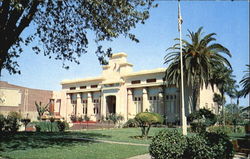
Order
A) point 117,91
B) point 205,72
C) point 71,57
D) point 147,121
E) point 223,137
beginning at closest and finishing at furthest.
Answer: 1. point 223,137
2. point 71,57
3. point 147,121
4. point 205,72
5. point 117,91

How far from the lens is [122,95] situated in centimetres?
4041

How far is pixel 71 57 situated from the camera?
1511 cm

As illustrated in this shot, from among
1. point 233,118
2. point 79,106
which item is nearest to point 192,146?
point 233,118

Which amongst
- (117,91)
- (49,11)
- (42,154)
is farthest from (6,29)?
(117,91)

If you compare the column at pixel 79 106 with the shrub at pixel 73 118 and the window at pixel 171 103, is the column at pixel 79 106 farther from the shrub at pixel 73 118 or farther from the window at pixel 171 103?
the window at pixel 171 103

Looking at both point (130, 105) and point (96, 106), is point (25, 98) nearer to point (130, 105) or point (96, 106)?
point (96, 106)

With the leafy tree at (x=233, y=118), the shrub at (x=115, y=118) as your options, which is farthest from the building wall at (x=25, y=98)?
the leafy tree at (x=233, y=118)

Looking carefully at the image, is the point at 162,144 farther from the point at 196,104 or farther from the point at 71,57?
the point at 196,104

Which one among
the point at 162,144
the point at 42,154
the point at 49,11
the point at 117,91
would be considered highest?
the point at 49,11

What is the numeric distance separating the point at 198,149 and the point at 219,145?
2.20ft

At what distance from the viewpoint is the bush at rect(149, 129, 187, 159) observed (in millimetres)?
8594

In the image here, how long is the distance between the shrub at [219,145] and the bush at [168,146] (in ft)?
3.12

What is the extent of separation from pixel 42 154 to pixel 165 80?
82.7 feet

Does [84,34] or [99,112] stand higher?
[84,34]
